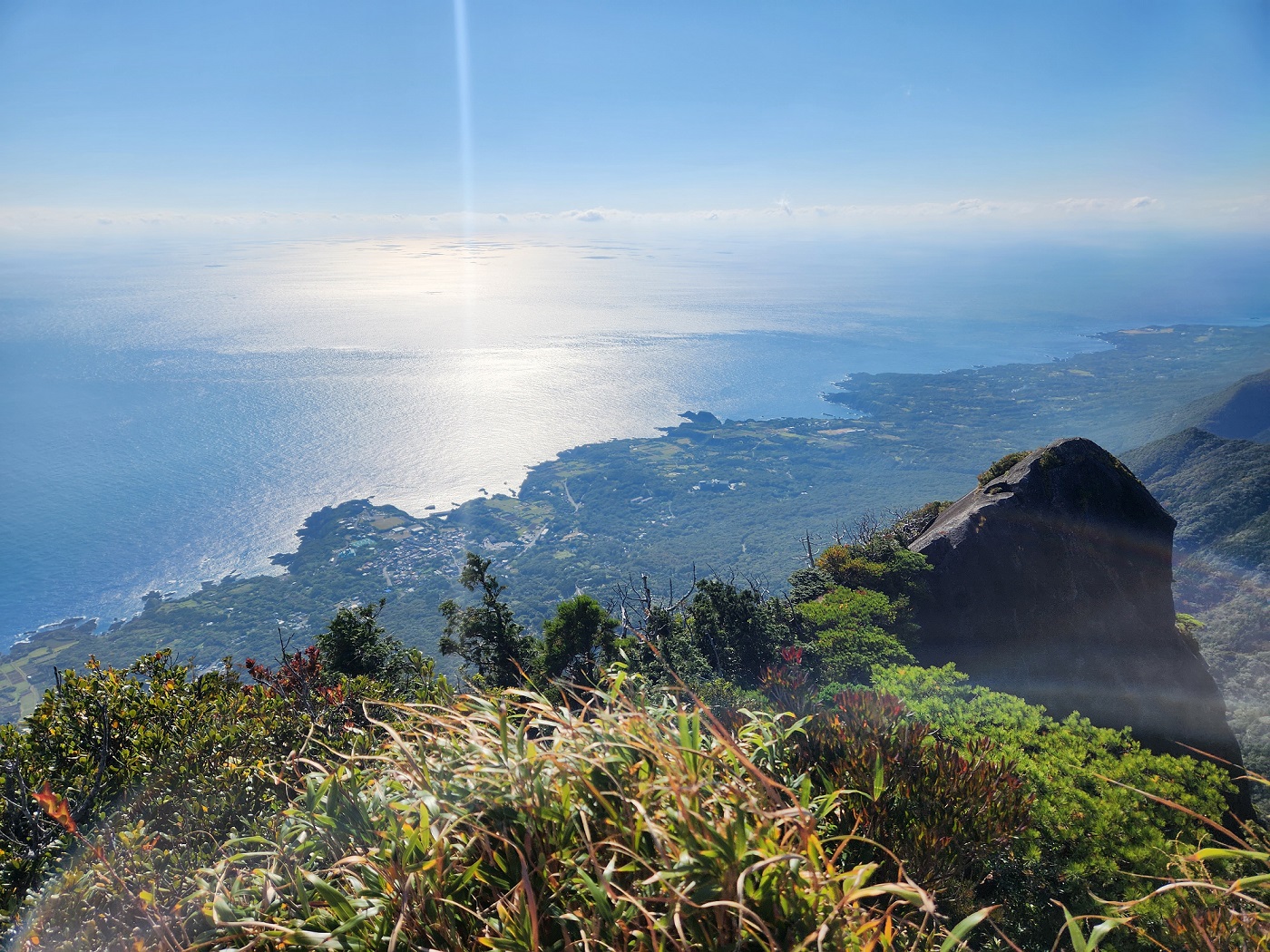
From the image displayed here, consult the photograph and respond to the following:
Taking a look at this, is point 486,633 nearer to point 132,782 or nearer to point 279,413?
point 132,782

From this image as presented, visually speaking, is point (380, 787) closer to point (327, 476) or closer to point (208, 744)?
point (208, 744)

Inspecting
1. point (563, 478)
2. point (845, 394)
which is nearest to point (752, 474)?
point (563, 478)

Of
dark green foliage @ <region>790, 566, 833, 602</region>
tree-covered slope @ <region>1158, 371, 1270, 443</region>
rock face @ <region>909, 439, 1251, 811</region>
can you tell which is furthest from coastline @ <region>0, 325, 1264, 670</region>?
rock face @ <region>909, 439, 1251, 811</region>

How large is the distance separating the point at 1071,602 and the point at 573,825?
21.2 m

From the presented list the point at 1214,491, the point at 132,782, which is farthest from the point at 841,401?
the point at 132,782

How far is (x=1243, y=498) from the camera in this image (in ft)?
205

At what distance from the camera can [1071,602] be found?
18656mm

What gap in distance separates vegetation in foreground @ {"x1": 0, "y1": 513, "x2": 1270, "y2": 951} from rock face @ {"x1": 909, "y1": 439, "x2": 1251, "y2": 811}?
28.1ft

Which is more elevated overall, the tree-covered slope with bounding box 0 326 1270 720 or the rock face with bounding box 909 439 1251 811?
the rock face with bounding box 909 439 1251 811

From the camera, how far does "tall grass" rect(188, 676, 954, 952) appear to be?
1.64 meters

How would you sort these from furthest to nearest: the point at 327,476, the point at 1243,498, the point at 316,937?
the point at 327,476, the point at 1243,498, the point at 316,937

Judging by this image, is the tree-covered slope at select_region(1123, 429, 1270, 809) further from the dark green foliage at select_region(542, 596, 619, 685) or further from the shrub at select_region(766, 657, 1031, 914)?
the shrub at select_region(766, 657, 1031, 914)

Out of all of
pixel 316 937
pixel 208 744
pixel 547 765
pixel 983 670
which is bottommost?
pixel 983 670

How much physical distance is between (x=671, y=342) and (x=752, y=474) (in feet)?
279
